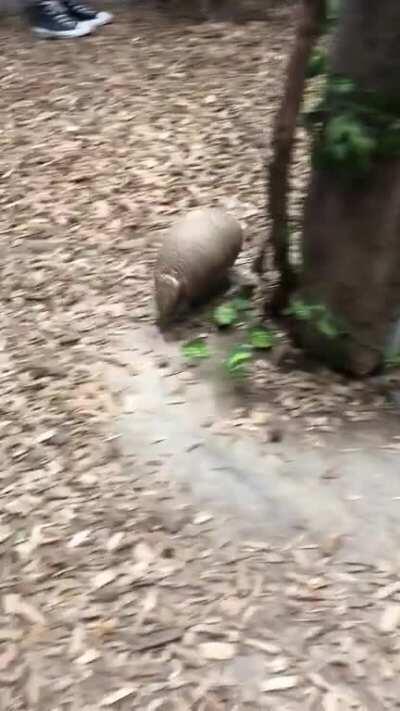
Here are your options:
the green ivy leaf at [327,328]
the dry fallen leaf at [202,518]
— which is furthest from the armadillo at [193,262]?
the dry fallen leaf at [202,518]

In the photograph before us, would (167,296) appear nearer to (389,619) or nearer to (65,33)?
(389,619)

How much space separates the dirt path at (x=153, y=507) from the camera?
2137 millimetres

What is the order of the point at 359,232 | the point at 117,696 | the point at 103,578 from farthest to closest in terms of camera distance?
A: the point at 359,232
the point at 103,578
the point at 117,696

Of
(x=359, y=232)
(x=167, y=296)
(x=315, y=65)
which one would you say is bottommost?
(x=167, y=296)

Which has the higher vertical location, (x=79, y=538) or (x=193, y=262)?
(x=193, y=262)

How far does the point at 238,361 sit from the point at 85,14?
364 centimetres

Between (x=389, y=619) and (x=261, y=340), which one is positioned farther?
(x=261, y=340)

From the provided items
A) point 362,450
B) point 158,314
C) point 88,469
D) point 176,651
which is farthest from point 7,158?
point 176,651

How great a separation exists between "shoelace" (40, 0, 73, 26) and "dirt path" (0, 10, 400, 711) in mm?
1935

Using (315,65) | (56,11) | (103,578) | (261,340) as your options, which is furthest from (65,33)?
(103,578)

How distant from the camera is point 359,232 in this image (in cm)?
267

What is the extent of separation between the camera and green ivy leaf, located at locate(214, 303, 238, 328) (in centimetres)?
308

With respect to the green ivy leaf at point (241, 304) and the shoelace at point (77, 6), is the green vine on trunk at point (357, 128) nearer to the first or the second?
the green ivy leaf at point (241, 304)

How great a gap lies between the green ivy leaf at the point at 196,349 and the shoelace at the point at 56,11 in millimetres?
3269
